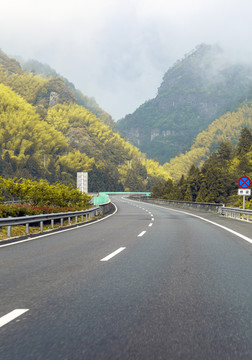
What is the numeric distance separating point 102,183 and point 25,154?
3967 centimetres

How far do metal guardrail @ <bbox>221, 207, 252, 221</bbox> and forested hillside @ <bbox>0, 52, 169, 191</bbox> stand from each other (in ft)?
255

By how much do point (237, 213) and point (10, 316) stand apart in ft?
84.2

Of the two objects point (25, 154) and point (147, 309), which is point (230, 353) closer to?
point (147, 309)

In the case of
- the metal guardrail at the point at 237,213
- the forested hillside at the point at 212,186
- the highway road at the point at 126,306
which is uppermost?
the forested hillside at the point at 212,186

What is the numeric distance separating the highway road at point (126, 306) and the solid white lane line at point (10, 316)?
10 mm

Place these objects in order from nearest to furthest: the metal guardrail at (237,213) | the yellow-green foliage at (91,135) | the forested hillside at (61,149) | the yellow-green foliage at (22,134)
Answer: the metal guardrail at (237,213) → the yellow-green foliage at (22,134) → the forested hillside at (61,149) → the yellow-green foliage at (91,135)

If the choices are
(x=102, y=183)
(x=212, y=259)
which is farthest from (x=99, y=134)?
(x=212, y=259)

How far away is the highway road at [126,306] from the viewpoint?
3.38 metres

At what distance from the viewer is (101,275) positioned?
658 cm

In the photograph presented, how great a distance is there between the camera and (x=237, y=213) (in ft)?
92.4

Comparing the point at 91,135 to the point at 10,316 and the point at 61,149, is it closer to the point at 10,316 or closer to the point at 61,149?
the point at 61,149

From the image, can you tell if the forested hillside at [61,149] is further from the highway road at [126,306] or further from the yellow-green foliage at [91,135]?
the highway road at [126,306]

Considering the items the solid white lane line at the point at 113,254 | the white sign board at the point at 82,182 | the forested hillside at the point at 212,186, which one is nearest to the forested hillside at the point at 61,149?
the forested hillside at the point at 212,186

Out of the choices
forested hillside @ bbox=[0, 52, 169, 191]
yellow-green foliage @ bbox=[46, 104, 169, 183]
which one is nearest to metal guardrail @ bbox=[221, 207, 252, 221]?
forested hillside @ bbox=[0, 52, 169, 191]
